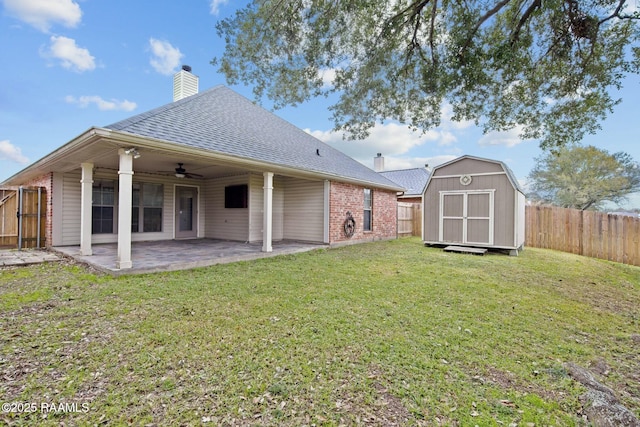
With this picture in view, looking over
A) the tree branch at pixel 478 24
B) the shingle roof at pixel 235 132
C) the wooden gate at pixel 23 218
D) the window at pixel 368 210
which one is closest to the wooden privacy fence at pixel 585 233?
the shingle roof at pixel 235 132

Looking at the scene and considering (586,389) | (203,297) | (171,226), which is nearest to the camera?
(586,389)

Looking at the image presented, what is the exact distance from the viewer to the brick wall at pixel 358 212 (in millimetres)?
9898

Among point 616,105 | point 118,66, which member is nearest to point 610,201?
point 616,105

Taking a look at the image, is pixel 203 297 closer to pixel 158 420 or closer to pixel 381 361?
pixel 158 420

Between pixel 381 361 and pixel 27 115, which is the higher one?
pixel 27 115

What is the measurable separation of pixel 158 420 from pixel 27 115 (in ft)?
49.2

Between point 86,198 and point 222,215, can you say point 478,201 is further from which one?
point 86,198

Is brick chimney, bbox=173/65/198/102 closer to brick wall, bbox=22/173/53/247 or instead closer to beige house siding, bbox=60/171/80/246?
beige house siding, bbox=60/171/80/246

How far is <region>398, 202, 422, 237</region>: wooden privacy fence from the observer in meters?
14.8

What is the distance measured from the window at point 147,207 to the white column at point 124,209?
178 inches

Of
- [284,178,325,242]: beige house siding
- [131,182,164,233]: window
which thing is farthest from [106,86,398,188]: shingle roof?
[131,182,164,233]: window

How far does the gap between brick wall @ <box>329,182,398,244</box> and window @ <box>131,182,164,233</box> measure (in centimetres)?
586

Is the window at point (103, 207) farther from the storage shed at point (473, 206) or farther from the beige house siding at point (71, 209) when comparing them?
the storage shed at point (473, 206)

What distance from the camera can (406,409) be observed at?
1.98m
